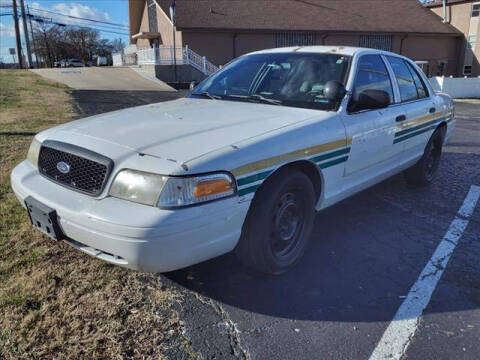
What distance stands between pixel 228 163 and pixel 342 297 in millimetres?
1307

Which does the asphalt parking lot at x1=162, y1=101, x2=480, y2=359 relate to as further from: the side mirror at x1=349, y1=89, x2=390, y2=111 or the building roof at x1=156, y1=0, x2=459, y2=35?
the building roof at x1=156, y1=0, x2=459, y2=35

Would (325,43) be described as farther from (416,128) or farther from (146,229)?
(146,229)

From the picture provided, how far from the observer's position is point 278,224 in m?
3.11

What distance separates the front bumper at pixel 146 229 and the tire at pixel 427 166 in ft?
11.2

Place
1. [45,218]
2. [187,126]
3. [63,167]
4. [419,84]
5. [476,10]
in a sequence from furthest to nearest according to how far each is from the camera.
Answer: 1. [476,10]
2. [419,84]
3. [187,126]
4. [63,167]
5. [45,218]

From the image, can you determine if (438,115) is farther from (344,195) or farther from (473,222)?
(344,195)

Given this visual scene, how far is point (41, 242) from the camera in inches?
138

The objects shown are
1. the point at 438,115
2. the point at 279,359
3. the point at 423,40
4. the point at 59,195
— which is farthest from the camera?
the point at 423,40

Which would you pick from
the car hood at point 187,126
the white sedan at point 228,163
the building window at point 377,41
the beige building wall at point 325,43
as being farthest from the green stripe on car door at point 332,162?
the building window at point 377,41

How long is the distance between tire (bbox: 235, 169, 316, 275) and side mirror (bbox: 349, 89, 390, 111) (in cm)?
93

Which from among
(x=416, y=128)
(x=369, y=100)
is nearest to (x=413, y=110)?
(x=416, y=128)

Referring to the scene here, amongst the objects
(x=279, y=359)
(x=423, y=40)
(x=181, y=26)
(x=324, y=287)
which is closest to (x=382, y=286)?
(x=324, y=287)

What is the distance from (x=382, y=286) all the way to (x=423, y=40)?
1334 inches

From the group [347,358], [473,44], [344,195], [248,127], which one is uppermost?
[473,44]
